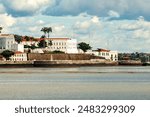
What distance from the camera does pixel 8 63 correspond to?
151250mm

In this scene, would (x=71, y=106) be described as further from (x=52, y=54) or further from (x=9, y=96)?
(x=52, y=54)

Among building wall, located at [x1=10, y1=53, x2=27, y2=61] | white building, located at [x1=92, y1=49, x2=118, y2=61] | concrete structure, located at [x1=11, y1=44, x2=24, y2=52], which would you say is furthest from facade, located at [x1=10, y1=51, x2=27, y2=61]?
white building, located at [x1=92, y1=49, x2=118, y2=61]

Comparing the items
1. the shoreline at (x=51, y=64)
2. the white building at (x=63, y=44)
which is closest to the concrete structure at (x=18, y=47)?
the white building at (x=63, y=44)

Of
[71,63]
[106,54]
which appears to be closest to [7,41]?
[71,63]

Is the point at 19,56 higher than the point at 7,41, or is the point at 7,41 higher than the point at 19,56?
the point at 7,41

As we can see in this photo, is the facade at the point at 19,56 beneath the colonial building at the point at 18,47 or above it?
beneath

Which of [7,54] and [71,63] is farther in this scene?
[7,54]

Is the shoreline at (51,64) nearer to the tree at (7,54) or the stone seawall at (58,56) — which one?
the stone seawall at (58,56)

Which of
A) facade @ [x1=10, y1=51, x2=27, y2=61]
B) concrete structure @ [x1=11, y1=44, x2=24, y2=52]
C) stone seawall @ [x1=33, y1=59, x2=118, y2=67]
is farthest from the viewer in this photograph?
concrete structure @ [x1=11, y1=44, x2=24, y2=52]

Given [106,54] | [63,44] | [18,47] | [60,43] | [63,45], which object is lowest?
[106,54]

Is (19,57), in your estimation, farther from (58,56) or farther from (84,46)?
(84,46)

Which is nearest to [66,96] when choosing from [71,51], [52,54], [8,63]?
[8,63]

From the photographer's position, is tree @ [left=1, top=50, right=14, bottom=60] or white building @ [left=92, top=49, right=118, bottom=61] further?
white building @ [left=92, top=49, right=118, bottom=61]

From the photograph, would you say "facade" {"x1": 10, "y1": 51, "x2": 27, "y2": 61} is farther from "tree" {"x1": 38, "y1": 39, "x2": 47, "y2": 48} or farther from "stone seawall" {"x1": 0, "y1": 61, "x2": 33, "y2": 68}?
"tree" {"x1": 38, "y1": 39, "x2": 47, "y2": 48}
